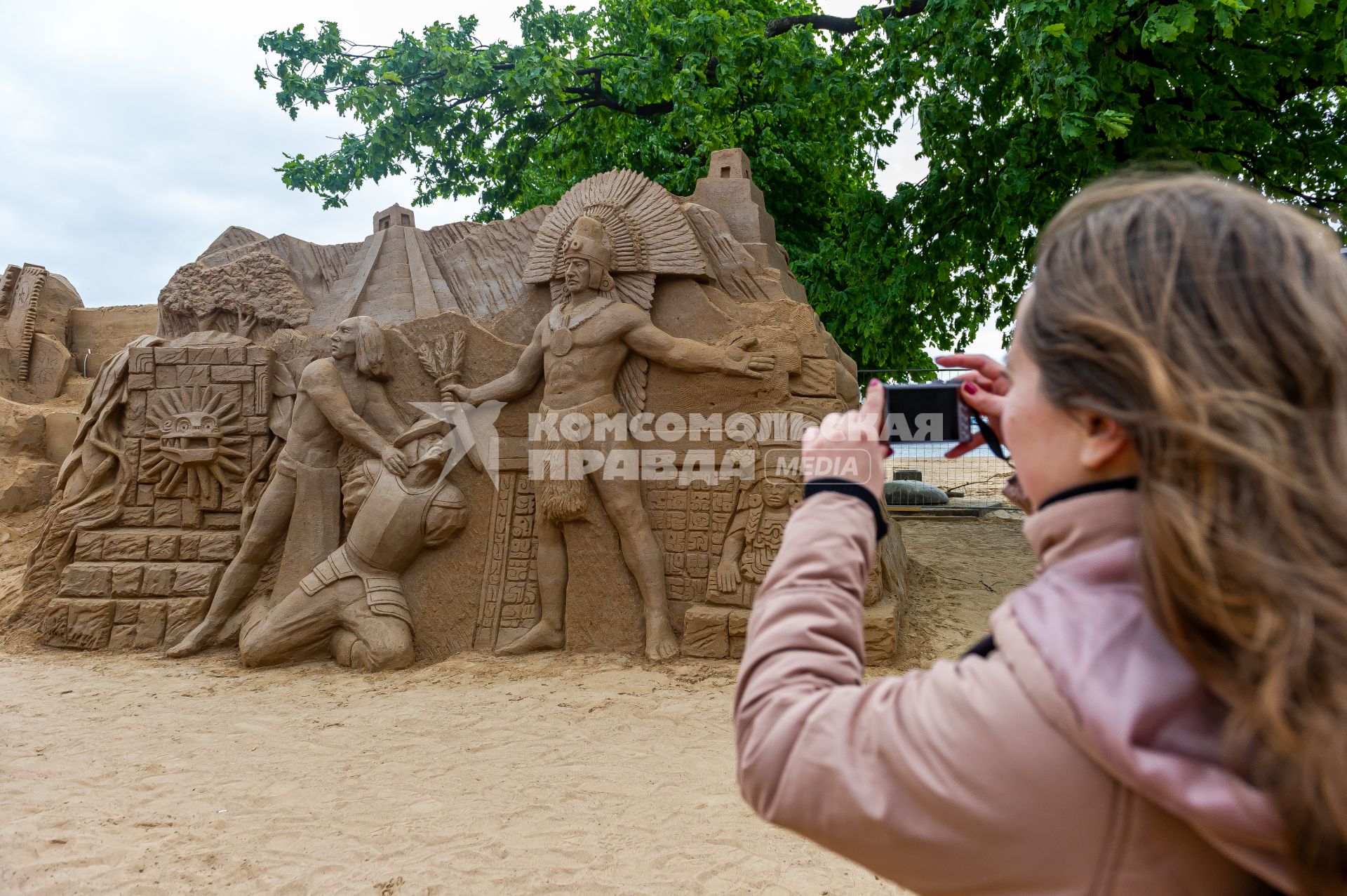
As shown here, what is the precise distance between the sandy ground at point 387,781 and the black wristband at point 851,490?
2.18 m

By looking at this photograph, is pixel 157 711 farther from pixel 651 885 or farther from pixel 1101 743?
pixel 1101 743

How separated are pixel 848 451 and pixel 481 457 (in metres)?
Answer: 5.04

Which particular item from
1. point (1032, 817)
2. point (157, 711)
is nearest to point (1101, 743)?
point (1032, 817)

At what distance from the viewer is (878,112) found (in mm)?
7910

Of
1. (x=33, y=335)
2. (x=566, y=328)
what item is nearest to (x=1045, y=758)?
(x=566, y=328)

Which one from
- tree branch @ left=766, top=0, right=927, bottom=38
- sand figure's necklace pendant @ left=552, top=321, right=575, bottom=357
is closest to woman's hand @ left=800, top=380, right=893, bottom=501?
sand figure's necklace pendant @ left=552, top=321, right=575, bottom=357

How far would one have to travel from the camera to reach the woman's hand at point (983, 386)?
54.2 inches

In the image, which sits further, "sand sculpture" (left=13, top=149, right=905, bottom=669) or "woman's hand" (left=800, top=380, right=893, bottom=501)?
"sand sculpture" (left=13, top=149, right=905, bottom=669)

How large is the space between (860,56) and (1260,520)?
28.0 feet

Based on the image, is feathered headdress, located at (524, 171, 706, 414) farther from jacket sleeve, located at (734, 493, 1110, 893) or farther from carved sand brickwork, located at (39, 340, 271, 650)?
jacket sleeve, located at (734, 493, 1110, 893)

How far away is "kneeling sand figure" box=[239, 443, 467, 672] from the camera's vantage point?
5.62 meters

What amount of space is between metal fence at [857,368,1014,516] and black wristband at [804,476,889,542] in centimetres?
750

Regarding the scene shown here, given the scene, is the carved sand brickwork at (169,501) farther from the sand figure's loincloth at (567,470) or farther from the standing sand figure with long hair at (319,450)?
the sand figure's loincloth at (567,470)

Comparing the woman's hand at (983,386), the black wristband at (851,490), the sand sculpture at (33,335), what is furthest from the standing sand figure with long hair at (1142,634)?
the sand sculpture at (33,335)
